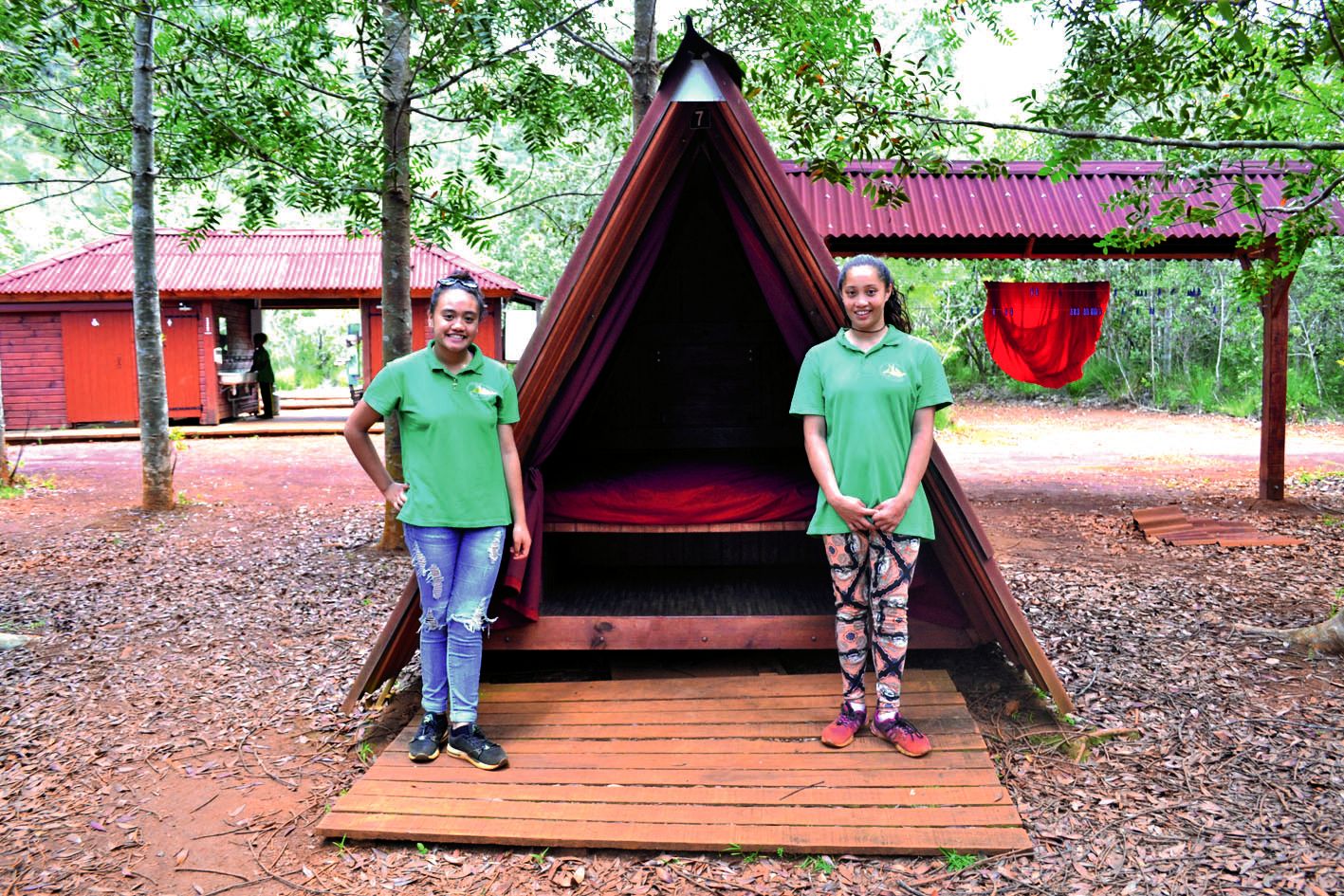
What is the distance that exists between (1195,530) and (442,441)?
6.75 m

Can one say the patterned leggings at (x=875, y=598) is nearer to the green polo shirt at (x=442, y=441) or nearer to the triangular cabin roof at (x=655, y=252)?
the triangular cabin roof at (x=655, y=252)

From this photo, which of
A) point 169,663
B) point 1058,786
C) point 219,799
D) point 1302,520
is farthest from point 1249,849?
point 1302,520

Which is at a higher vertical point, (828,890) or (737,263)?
(737,263)

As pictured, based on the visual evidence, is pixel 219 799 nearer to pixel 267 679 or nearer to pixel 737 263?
pixel 267 679

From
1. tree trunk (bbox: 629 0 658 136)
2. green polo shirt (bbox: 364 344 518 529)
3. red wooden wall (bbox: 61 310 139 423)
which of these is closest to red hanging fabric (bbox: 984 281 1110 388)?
tree trunk (bbox: 629 0 658 136)

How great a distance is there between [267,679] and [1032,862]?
11.6 feet

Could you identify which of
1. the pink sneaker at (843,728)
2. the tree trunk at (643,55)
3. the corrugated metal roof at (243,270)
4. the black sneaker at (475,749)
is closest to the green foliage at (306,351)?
the corrugated metal roof at (243,270)

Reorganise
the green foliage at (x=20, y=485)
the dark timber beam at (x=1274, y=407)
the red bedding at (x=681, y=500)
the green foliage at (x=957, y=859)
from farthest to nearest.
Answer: the green foliage at (x=20, y=485) < the dark timber beam at (x=1274, y=407) < the red bedding at (x=681, y=500) < the green foliage at (x=957, y=859)

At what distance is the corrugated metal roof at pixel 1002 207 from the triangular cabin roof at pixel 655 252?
416 cm

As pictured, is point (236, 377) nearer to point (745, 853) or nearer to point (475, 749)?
point (475, 749)

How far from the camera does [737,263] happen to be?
5.80 m

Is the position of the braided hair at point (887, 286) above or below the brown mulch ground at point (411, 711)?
above

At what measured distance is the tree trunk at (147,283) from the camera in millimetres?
7852

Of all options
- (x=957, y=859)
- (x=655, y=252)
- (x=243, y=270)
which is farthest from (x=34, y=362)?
(x=957, y=859)
